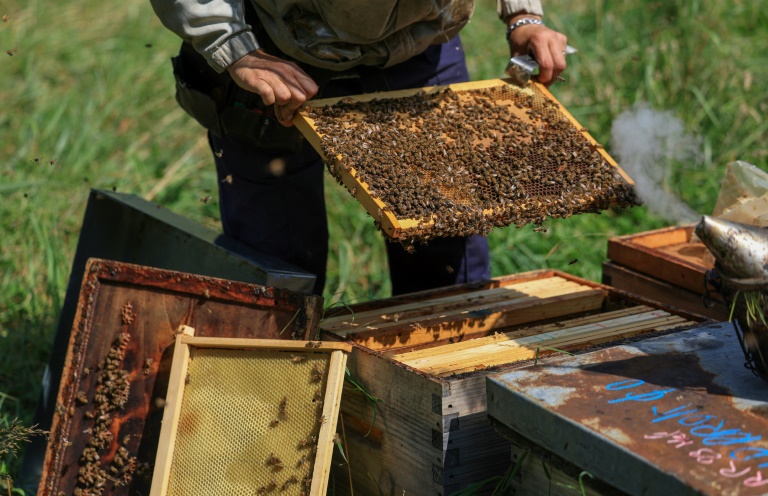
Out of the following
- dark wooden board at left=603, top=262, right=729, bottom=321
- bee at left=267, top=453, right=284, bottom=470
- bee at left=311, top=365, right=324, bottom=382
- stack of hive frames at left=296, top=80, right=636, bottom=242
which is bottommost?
bee at left=267, top=453, right=284, bottom=470

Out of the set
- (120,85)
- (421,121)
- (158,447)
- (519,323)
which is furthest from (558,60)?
(120,85)

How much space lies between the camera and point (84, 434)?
2.85m

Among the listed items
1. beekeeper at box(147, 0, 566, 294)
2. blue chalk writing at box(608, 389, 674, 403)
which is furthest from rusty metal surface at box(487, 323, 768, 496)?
beekeeper at box(147, 0, 566, 294)

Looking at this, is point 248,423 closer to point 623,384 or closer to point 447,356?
point 447,356

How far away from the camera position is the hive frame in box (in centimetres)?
262

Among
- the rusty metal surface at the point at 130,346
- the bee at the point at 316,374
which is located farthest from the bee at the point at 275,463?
the rusty metal surface at the point at 130,346

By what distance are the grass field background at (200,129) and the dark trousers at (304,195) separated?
0.92m

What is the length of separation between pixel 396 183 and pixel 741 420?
3.87 feet

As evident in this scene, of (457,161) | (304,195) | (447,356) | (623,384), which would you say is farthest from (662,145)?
(623,384)

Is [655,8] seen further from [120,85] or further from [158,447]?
[158,447]

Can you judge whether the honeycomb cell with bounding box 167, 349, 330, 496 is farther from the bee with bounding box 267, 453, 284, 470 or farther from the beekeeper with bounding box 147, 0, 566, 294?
the beekeeper with bounding box 147, 0, 566, 294

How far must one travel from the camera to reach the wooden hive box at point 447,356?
2.59 meters

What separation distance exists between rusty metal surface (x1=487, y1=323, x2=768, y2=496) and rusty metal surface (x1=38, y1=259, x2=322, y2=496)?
0.86 metres

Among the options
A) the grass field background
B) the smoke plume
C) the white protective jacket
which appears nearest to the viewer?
the white protective jacket
